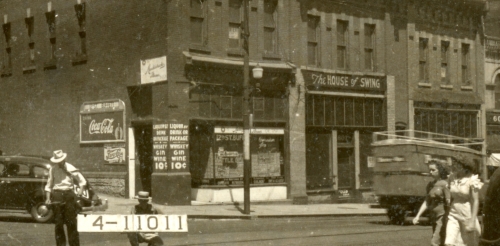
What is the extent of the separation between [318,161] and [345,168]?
1.63 metres

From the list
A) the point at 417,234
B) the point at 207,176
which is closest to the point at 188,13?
the point at 207,176

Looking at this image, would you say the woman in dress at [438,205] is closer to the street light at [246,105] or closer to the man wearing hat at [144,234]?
the man wearing hat at [144,234]

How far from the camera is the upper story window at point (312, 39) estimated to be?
2969 cm

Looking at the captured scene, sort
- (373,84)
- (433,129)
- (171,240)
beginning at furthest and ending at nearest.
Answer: (433,129) → (373,84) → (171,240)

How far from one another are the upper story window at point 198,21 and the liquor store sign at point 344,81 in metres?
4.88

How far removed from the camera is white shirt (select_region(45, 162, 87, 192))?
486 inches

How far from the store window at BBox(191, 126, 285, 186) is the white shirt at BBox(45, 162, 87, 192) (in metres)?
13.3

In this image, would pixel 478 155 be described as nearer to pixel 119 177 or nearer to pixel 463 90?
pixel 119 177

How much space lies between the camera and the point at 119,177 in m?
27.1

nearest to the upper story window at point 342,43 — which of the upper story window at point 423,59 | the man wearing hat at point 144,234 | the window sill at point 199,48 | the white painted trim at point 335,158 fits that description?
the white painted trim at point 335,158

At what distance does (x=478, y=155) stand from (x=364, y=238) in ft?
27.2

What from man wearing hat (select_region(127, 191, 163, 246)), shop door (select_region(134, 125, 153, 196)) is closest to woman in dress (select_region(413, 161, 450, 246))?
man wearing hat (select_region(127, 191, 163, 246))

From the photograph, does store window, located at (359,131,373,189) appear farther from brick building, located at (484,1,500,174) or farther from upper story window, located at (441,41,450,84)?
brick building, located at (484,1,500,174)

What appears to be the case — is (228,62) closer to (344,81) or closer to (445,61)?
(344,81)
